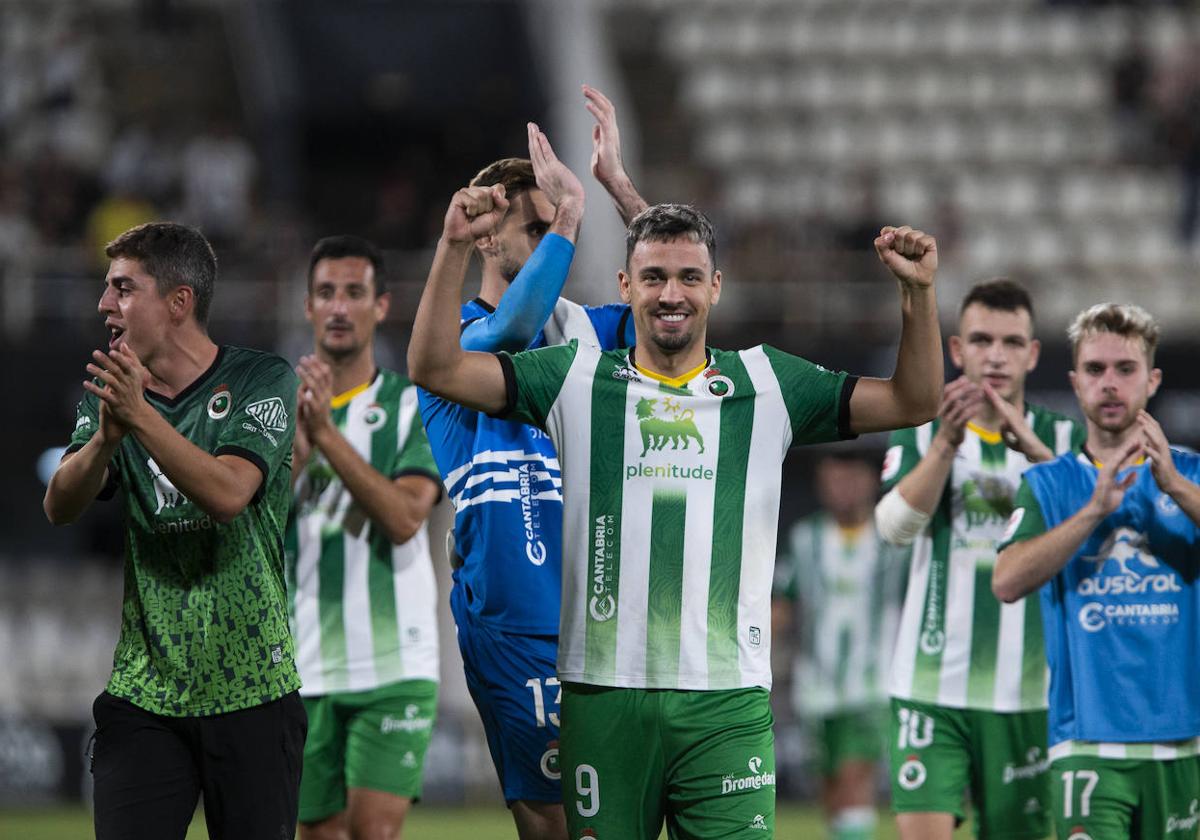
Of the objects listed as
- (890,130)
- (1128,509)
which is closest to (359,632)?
(1128,509)

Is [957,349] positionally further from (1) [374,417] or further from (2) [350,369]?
(2) [350,369]

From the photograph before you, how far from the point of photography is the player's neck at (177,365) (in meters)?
5.62

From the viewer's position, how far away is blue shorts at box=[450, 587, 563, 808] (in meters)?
6.28

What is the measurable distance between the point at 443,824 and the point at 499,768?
26.6 feet

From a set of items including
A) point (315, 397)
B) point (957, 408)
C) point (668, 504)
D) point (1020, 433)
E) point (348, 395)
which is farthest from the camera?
point (348, 395)

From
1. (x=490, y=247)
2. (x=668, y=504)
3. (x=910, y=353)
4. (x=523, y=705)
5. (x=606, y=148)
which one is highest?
(x=606, y=148)

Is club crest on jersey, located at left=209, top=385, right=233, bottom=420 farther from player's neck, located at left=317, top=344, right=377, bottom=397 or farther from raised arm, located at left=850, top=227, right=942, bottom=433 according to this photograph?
player's neck, located at left=317, top=344, right=377, bottom=397

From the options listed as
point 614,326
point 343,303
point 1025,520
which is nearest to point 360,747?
point 343,303

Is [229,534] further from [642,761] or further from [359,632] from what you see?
[359,632]

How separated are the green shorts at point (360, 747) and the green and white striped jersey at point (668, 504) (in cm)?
223

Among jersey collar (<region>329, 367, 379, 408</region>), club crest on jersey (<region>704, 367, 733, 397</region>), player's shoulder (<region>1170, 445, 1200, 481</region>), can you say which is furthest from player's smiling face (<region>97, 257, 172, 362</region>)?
player's shoulder (<region>1170, 445, 1200, 481</region>)

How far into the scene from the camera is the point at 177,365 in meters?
5.64

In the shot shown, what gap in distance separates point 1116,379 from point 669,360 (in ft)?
6.47

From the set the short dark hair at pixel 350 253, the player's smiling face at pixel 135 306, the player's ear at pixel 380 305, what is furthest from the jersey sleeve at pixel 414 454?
the player's smiling face at pixel 135 306
